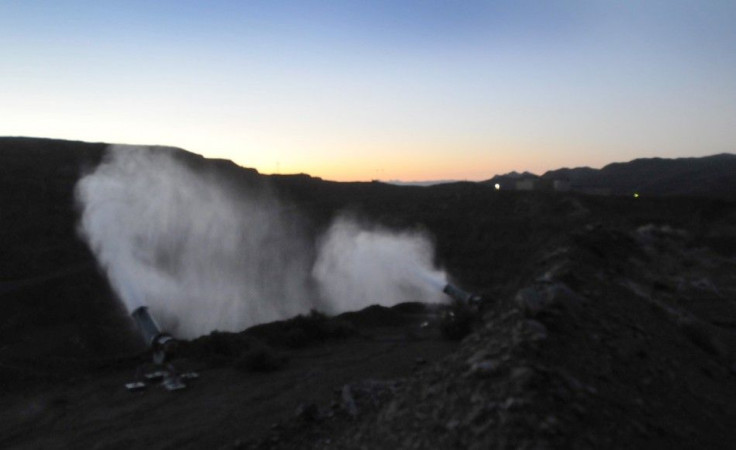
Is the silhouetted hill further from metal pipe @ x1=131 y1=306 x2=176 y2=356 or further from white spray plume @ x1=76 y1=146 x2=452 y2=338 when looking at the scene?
metal pipe @ x1=131 y1=306 x2=176 y2=356

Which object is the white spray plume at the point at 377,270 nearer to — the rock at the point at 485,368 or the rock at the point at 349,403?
the rock at the point at 349,403

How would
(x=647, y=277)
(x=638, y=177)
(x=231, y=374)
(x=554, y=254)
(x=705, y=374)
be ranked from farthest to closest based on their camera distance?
(x=638, y=177) → (x=231, y=374) → (x=647, y=277) → (x=554, y=254) → (x=705, y=374)

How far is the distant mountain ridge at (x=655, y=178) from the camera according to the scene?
6819cm

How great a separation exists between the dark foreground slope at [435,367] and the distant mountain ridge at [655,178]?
4176cm

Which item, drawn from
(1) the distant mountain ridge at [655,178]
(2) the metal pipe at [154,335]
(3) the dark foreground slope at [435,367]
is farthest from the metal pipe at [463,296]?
(1) the distant mountain ridge at [655,178]

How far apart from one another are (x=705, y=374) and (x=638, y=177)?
105370 millimetres

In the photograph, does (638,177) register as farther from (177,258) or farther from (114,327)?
(114,327)

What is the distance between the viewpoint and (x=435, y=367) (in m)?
5.47

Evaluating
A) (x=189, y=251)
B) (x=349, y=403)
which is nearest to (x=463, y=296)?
(x=349, y=403)

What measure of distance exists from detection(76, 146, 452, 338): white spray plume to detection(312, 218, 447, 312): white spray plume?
8cm

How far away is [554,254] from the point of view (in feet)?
24.8

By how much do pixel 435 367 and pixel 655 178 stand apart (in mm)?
101580

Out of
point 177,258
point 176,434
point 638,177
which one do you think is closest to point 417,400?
point 176,434

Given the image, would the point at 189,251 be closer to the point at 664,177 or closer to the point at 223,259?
the point at 223,259
